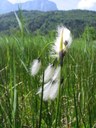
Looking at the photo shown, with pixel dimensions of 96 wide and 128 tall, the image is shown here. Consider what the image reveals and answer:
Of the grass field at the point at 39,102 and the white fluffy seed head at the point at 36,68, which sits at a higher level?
the white fluffy seed head at the point at 36,68

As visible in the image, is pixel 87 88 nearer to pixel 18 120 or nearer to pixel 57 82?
pixel 18 120

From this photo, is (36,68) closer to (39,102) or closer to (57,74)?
(57,74)

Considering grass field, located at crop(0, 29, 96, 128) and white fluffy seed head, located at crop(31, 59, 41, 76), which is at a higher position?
white fluffy seed head, located at crop(31, 59, 41, 76)

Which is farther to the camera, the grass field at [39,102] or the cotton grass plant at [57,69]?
the grass field at [39,102]

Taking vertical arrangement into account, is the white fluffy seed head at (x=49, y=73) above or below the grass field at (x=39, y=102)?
above

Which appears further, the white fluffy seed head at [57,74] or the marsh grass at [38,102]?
the marsh grass at [38,102]

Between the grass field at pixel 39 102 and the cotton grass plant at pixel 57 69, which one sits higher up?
the cotton grass plant at pixel 57 69

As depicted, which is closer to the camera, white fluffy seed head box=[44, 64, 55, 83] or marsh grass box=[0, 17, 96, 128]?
white fluffy seed head box=[44, 64, 55, 83]

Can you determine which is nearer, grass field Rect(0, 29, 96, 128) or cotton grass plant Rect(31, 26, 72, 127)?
cotton grass plant Rect(31, 26, 72, 127)

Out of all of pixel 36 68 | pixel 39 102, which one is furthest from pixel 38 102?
pixel 36 68

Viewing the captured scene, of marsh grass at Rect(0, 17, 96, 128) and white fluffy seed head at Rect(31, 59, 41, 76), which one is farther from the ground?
white fluffy seed head at Rect(31, 59, 41, 76)

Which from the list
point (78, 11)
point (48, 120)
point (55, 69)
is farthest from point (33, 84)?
point (78, 11)

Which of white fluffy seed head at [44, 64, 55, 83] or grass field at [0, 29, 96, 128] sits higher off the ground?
white fluffy seed head at [44, 64, 55, 83]

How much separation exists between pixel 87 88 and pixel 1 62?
122 cm
